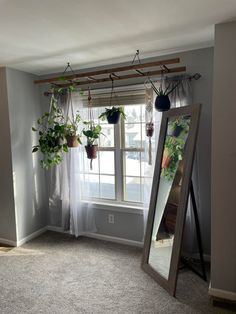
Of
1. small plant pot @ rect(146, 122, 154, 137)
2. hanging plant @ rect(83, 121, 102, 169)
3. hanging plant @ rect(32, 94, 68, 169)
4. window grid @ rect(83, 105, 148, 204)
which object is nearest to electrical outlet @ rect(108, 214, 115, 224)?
window grid @ rect(83, 105, 148, 204)

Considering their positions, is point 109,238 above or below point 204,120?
below

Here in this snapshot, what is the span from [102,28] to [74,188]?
1.98 metres

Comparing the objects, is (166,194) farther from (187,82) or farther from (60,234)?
(60,234)

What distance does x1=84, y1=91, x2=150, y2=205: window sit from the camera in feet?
10.5

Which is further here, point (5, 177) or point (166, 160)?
point (5, 177)

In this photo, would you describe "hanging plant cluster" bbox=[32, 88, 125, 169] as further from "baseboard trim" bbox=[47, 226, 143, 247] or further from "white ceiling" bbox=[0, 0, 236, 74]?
"baseboard trim" bbox=[47, 226, 143, 247]

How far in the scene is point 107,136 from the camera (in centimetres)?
340

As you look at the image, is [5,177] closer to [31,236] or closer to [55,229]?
[31,236]

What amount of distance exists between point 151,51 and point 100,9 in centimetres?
108

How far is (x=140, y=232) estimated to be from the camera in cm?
323

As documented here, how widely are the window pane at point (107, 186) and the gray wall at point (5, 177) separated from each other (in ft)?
3.74

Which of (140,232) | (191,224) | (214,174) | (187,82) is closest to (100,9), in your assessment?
(187,82)

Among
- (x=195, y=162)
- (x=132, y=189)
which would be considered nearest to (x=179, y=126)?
(x=195, y=162)

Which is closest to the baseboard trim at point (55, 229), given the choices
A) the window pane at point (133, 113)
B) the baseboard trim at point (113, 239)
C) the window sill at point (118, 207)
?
the baseboard trim at point (113, 239)
